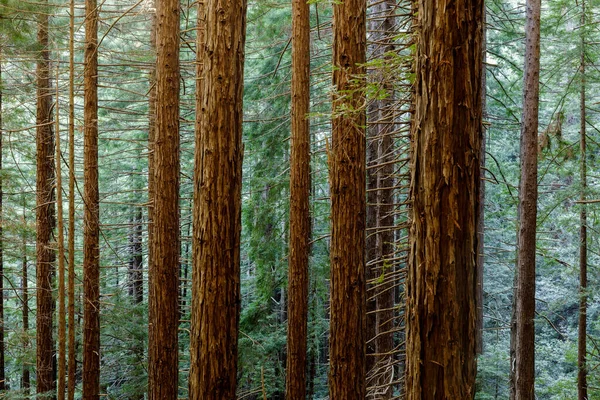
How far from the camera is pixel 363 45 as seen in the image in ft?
18.7

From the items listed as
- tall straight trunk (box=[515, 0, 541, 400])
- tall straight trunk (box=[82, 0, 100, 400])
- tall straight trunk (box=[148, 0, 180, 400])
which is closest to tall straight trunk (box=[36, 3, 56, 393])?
tall straight trunk (box=[82, 0, 100, 400])

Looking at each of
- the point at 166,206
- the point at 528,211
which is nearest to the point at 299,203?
the point at 166,206

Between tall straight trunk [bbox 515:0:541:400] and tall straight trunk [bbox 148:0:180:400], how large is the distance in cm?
595

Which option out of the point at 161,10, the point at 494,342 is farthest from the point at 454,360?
the point at 494,342

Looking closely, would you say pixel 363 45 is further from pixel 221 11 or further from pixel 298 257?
pixel 298 257

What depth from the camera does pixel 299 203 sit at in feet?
26.3

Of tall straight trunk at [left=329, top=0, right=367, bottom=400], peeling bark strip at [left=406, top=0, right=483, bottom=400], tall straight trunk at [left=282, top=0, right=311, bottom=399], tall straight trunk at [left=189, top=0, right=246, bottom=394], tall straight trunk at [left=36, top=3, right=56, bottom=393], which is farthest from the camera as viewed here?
tall straight trunk at [left=36, top=3, right=56, bottom=393]

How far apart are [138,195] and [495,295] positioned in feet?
49.1

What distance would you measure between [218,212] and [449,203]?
230 cm

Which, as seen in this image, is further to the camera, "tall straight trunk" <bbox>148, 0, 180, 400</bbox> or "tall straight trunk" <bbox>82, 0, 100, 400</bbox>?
"tall straight trunk" <bbox>82, 0, 100, 400</bbox>

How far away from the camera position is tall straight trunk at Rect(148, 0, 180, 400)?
273 inches

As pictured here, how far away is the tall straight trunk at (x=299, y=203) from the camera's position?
7898mm

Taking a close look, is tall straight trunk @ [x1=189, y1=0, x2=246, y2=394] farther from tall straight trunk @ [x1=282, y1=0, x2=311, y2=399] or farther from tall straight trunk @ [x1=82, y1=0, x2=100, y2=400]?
tall straight trunk @ [x1=82, y1=0, x2=100, y2=400]

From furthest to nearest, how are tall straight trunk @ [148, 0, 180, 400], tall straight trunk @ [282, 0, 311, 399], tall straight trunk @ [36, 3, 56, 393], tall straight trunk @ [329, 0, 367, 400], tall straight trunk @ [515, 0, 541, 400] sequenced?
tall straight trunk @ [36, 3, 56, 393], tall straight trunk @ [515, 0, 541, 400], tall straight trunk @ [282, 0, 311, 399], tall straight trunk @ [148, 0, 180, 400], tall straight trunk @ [329, 0, 367, 400]
